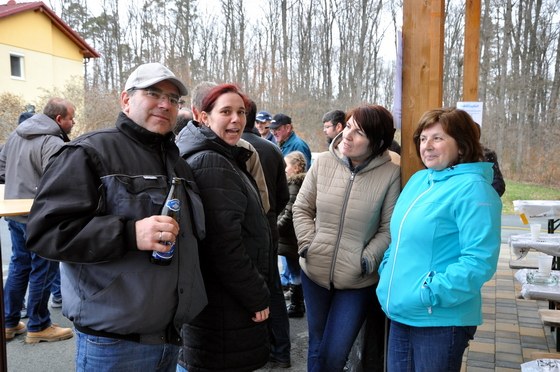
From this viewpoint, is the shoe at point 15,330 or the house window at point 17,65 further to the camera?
the house window at point 17,65

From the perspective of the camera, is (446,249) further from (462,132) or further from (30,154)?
(30,154)

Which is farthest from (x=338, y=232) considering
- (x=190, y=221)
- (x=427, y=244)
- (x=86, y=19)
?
(x=86, y=19)

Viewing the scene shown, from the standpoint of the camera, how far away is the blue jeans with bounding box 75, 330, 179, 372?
174cm

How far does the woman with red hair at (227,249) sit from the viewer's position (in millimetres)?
2051

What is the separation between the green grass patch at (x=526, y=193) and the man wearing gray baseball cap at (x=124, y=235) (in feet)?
41.3

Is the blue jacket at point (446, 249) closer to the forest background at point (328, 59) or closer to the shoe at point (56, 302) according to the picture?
the shoe at point (56, 302)

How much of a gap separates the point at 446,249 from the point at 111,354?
1.47 m

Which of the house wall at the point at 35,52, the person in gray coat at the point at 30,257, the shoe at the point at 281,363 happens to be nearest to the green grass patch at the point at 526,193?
the shoe at the point at 281,363

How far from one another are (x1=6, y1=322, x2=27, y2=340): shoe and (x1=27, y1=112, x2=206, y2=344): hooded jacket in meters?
3.01

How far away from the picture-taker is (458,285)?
6.42 feet

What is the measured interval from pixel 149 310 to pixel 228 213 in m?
0.54

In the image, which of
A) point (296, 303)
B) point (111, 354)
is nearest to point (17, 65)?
point (296, 303)

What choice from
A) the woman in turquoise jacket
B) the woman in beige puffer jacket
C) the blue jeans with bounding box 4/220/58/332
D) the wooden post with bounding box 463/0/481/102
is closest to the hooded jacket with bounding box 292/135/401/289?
the woman in beige puffer jacket

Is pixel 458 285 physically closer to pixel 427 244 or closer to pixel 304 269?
pixel 427 244
